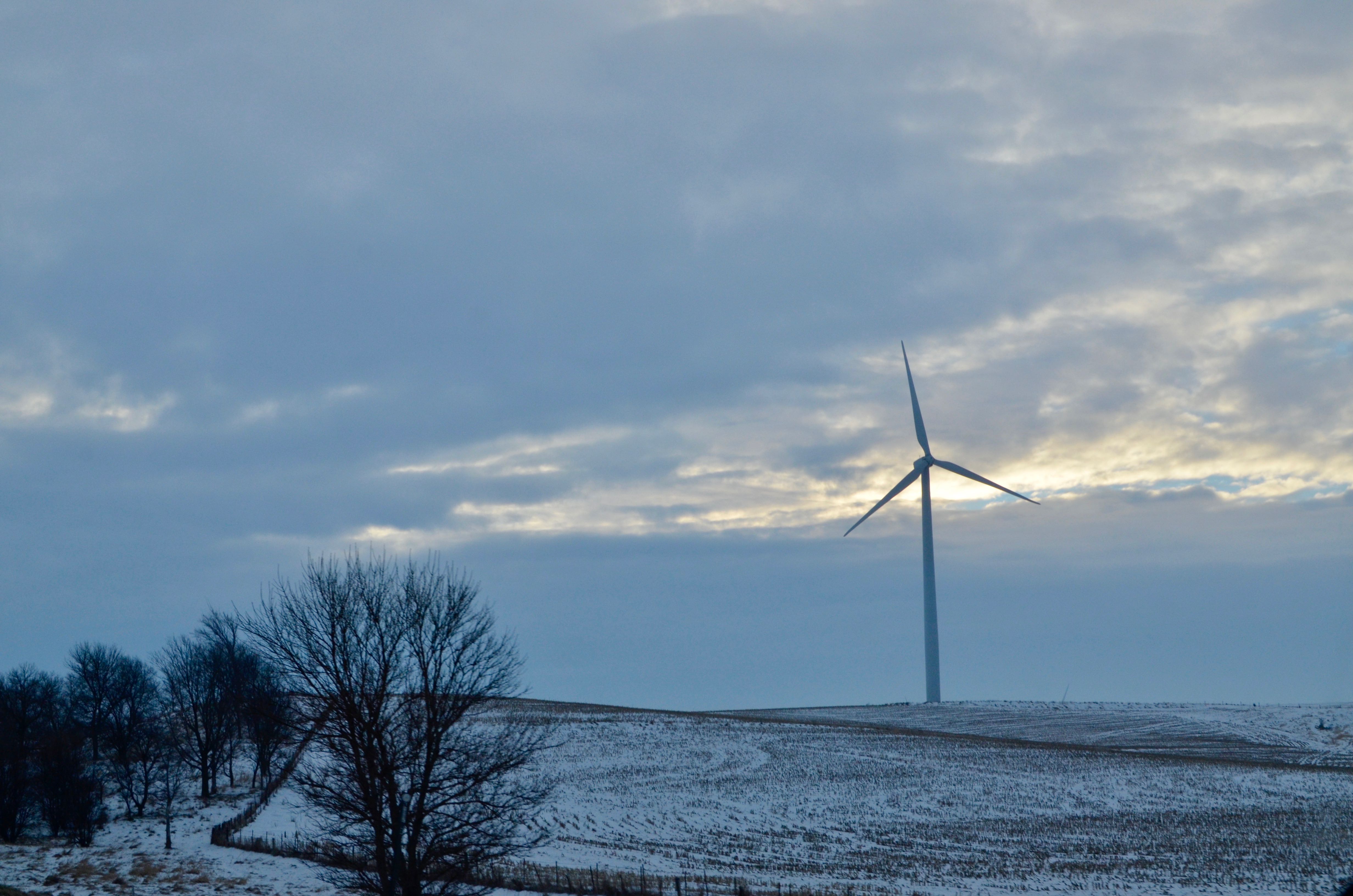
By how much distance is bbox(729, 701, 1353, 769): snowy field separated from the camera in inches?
2702

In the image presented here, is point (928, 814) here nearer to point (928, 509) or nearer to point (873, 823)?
point (873, 823)

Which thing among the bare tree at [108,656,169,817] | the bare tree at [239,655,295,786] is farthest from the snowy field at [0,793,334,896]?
the bare tree at [108,656,169,817]

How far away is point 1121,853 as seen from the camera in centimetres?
3494

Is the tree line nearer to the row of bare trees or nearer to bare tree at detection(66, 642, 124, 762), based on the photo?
the row of bare trees

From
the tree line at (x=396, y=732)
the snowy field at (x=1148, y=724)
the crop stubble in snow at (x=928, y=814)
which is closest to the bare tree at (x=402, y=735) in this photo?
the tree line at (x=396, y=732)

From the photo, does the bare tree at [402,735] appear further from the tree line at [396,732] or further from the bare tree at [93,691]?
the bare tree at [93,691]

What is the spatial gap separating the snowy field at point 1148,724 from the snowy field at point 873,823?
2.17m

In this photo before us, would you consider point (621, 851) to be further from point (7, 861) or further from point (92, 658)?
point (92, 658)

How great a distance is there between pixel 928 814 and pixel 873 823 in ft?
13.5

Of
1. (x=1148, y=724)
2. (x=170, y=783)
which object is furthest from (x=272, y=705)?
(x=1148, y=724)

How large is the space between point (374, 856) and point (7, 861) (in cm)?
2162

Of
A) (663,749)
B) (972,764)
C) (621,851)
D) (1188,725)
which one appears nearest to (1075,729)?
(1188,725)

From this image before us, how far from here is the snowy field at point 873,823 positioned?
30453mm

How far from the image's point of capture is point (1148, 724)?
85188 millimetres
